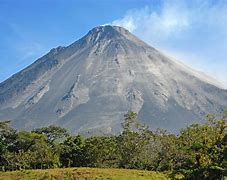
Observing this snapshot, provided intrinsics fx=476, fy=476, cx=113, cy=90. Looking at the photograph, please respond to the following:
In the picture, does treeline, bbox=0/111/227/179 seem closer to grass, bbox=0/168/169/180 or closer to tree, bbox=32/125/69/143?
tree, bbox=32/125/69/143

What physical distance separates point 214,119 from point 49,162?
23.3 metres

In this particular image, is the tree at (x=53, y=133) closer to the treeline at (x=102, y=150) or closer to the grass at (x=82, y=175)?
the treeline at (x=102, y=150)

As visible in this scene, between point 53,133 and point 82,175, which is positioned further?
point 53,133

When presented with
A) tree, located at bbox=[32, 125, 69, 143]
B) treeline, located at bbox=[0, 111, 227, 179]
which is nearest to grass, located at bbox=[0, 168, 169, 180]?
treeline, located at bbox=[0, 111, 227, 179]

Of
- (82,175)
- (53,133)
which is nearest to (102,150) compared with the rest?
(53,133)

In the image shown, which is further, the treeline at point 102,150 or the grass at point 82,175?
the treeline at point 102,150

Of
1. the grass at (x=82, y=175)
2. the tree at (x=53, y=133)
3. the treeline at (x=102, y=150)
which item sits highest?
the tree at (x=53, y=133)

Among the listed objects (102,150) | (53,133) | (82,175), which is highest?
(53,133)

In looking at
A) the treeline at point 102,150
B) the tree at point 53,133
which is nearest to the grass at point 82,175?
the treeline at point 102,150

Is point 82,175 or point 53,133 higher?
point 53,133

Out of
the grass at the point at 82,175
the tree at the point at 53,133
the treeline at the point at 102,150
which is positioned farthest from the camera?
the tree at the point at 53,133

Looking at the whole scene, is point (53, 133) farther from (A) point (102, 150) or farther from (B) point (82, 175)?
(B) point (82, 175)

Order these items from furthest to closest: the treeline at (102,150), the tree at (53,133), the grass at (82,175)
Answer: the tree at (53,133) → the treeline at (102,150) → the grass at (82,175)

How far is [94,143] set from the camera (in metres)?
52.5
